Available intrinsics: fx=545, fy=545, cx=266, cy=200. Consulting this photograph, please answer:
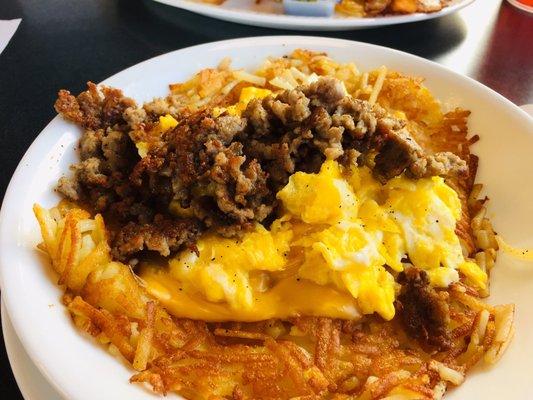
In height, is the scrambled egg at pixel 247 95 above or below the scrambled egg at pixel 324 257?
above

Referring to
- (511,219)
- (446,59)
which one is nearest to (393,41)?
(446,59)

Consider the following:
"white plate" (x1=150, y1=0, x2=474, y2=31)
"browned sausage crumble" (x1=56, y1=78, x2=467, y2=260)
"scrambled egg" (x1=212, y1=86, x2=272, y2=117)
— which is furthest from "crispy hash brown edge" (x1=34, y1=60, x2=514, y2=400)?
"white plate" (x1=150, y1=0, x2=474, y2=31)

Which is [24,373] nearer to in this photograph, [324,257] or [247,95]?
[324,257]

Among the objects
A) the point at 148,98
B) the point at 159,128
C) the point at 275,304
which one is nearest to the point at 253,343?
the point at 275,304

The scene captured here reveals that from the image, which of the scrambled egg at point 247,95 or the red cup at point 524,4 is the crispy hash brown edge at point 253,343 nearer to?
the scrambled egg at point 247,95

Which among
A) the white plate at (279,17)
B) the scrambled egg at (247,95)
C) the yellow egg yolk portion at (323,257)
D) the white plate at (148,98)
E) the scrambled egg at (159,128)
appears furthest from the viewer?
the white plate at (279,17)

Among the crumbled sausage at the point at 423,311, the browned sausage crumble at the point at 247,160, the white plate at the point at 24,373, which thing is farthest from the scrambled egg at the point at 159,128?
the crumbled sausage at the point at 423,311
